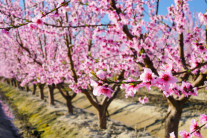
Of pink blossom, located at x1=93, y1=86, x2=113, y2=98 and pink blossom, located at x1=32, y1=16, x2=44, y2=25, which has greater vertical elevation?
pink blossom, located at x1=32, y1=16, x2=44, y2=25

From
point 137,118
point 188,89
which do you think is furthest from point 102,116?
point 188,89

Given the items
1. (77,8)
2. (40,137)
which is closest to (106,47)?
(77,8)

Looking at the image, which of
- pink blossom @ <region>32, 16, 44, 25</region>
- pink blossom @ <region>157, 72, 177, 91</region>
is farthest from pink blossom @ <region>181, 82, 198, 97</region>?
pink blossom @ <region>32, 16, 44, 25</region>

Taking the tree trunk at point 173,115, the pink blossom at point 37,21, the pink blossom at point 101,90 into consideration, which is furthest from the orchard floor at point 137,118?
the pink blossom at point 37,21

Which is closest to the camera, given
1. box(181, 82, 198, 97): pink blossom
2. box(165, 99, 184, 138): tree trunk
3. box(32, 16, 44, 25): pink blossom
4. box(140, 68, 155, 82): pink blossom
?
box(140, 68, 155, 82): pink blossom

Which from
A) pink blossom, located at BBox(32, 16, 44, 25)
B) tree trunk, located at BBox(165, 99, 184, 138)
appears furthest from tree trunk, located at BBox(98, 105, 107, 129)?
pink blossom, located at BBox(32, 16, 44, 25)

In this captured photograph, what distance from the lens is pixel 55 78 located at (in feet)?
30.2

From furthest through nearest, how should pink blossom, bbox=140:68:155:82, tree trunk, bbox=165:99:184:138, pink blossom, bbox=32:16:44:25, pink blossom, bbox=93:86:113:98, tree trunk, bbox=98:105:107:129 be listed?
tree trunk, bbox=98:105:107:129 < tree trunk, bbox=165:99:184:138 < pink blossom, bbox=32:16:44:25 < pink blossom, bbox=93:86:113:98 < pink blossom, bbox=140:68:155:82

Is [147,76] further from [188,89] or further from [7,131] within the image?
[7,131]

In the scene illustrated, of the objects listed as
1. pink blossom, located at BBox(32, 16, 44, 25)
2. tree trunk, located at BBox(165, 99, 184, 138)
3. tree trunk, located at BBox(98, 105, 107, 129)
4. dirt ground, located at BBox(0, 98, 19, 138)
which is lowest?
dirt ground, located at BBox(0, 98, 19, 138)

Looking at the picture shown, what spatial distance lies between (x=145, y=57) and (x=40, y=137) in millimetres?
7249

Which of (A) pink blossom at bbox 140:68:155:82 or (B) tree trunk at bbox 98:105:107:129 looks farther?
(B) tree trunk at bbox 98:105:107:129

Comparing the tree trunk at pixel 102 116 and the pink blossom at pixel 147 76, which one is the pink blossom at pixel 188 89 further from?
the tree trunk at pixel 102 116

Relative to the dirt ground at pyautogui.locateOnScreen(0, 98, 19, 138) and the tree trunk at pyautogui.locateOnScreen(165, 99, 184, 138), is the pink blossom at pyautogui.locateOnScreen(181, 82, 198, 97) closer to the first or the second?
the tree trunk at pyautogui.locateOnScreen(165, 99, 184, 138)
